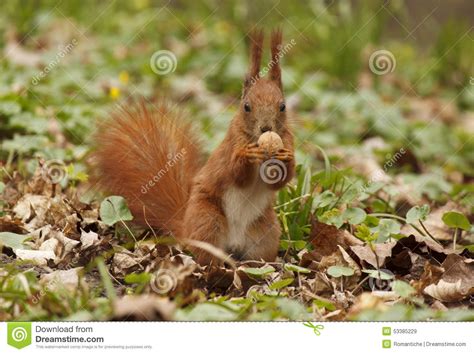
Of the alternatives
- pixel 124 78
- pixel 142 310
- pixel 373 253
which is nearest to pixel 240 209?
pixel 373 253

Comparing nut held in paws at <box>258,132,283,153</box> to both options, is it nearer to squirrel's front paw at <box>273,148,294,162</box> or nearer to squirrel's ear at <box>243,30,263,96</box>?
squirrel's front paw at <box>273,148,294,162</box>

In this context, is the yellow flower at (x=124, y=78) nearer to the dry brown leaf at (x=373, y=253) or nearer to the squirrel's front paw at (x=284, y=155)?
the squirrel's front paw at (x=284, y=155)

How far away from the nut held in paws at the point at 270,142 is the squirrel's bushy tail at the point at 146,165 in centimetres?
47

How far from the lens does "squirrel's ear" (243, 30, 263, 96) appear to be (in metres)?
3.13

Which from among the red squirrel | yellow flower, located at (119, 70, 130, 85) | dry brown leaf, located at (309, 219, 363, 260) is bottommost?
dry brown leaf, located at (309, 219, 363, 260)

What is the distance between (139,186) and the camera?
338 cm

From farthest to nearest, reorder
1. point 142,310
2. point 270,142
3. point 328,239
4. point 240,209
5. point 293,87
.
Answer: point 293,87
point 328,239
point 240,209
point 270,142
point 142,310

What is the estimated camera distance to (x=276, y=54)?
3.17 m

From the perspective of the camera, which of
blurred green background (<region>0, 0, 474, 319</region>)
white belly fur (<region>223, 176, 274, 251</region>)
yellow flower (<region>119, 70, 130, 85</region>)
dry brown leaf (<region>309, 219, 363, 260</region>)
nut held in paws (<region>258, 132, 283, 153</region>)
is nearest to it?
nut held in paws (<region>258, 132, 283, 153</region>)

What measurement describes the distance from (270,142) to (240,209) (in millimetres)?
308

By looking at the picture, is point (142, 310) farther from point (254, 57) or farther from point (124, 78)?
point (124, 78)

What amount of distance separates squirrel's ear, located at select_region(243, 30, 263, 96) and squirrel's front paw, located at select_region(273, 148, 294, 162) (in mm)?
334

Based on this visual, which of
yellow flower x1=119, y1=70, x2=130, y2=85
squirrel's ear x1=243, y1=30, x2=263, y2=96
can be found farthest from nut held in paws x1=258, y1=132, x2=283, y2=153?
yellow flower x1=119, y1=70, x2=130, y2=85
